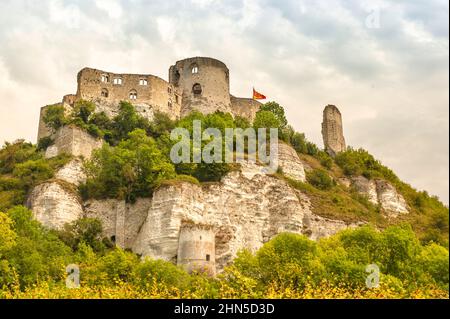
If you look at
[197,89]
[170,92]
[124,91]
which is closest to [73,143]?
[124,91]

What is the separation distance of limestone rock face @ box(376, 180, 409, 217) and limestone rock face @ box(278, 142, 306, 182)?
Result: 24.5 ft

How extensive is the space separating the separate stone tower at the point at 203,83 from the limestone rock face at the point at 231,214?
59.3 ft

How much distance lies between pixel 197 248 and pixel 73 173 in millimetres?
14869

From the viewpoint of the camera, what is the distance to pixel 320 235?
196ft

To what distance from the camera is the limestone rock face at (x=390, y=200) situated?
68688mm

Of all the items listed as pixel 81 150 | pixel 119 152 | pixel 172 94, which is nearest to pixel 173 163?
pixel 119 152

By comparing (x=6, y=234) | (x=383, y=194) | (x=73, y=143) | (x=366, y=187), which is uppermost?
(x=73, y=143)

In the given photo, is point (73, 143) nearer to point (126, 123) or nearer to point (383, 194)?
point (126, 123)

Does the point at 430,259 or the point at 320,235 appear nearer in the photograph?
the point at 430,259

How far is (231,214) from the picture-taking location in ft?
188

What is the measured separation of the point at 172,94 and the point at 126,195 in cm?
2172

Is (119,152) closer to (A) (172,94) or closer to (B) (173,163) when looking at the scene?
(B) (173,163)

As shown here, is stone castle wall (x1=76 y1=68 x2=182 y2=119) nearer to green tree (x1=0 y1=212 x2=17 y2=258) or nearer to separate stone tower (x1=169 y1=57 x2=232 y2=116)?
separate stone tower (x1=169 y1=57 x2=232 y2=116)
